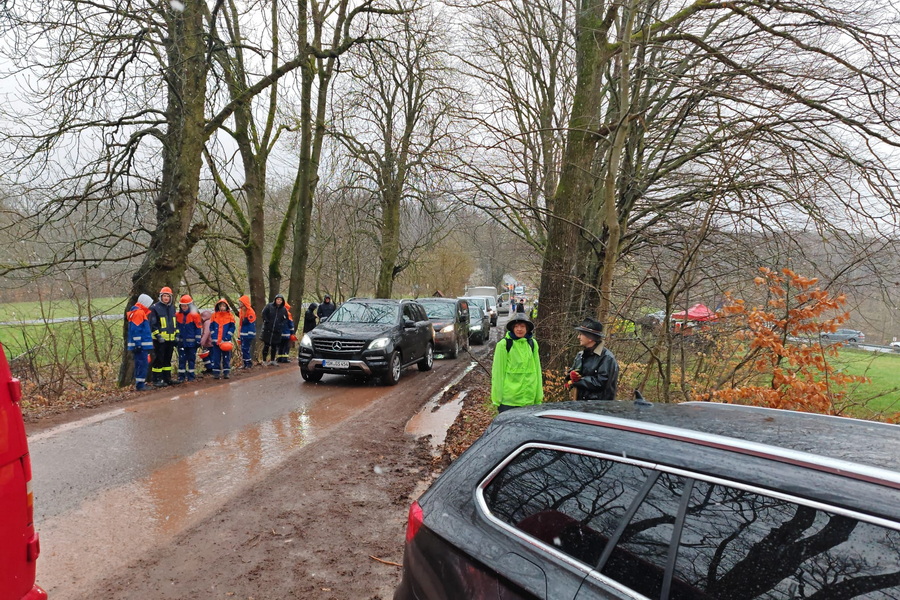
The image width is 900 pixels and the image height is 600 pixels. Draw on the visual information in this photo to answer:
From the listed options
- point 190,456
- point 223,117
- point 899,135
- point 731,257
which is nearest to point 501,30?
point 223,117

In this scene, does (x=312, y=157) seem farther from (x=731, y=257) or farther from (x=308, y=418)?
(x=731, y=257)

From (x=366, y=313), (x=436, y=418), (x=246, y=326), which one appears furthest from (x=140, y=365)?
(x=436, y=418)

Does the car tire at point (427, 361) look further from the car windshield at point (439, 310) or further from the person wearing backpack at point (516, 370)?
the person wearing backpack at point (516, 370)

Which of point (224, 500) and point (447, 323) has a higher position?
point (447, 323)

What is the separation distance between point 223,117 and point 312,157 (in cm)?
626

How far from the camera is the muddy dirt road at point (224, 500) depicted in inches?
141

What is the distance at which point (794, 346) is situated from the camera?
18.4 ft

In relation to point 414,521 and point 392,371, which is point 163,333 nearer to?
point 392,371

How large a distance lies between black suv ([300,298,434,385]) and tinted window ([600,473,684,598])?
9432 millimetres

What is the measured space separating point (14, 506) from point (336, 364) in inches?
331

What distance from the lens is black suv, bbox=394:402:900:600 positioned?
4.19 ft

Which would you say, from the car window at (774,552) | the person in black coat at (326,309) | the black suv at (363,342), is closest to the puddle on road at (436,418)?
the black suv at (363,342)

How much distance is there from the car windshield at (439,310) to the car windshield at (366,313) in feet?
17.7

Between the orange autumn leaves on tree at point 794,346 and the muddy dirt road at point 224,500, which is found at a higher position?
the orange autumn leaves on tree at point 794,346
